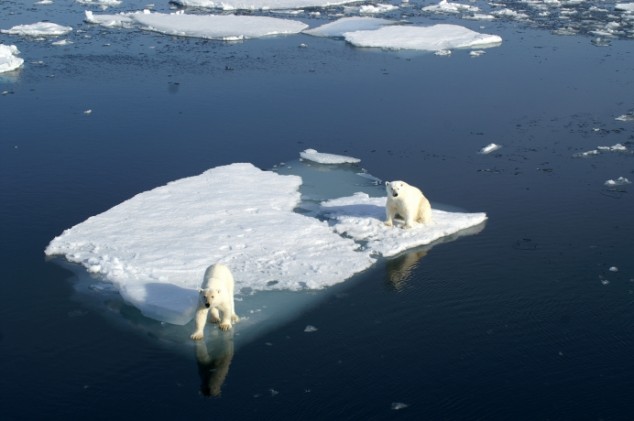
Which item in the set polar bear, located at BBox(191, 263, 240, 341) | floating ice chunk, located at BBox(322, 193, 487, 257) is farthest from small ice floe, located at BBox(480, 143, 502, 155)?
polar bear, located at BBox(191, 263, 240, 341)

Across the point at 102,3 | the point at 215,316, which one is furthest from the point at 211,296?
the point at 102,3

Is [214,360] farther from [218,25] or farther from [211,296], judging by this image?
[218,25]

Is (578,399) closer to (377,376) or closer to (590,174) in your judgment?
(377,376)

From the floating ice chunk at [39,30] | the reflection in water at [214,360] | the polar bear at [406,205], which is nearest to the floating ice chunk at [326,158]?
the polar bear at [406,205]

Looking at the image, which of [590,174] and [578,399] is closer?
[578,399]

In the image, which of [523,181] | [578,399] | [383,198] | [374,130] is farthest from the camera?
[374,130]

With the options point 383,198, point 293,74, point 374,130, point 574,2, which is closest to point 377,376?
point 383,198

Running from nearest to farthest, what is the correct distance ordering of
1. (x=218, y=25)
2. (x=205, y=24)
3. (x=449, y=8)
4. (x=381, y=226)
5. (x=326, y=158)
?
(x=381, y=226) < (x=326, y=158) < (x=218, y=25) < (x=205, y=24) < (x=449, y=8)
